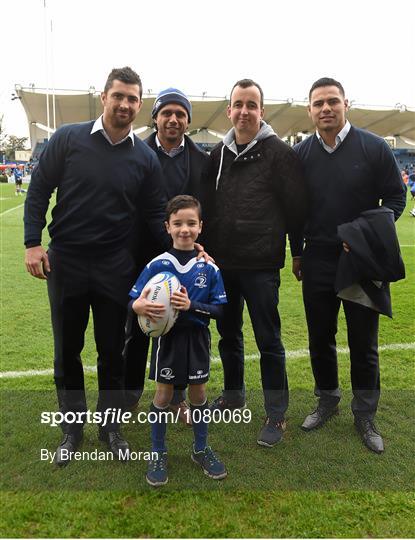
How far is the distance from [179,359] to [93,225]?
3.11ft

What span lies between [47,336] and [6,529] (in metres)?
2.92

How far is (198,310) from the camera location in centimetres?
268

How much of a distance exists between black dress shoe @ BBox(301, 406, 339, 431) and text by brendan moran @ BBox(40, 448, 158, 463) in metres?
1.13

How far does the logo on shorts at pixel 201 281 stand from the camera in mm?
2771

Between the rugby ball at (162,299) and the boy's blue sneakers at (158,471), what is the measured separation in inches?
29.4

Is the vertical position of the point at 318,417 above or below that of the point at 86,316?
below

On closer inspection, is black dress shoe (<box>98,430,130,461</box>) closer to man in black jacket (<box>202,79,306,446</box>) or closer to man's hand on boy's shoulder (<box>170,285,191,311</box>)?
man in black jacket (<box>202,79,306,446</box>)

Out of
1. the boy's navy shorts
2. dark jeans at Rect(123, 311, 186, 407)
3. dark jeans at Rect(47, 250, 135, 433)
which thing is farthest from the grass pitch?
the boy's navy shorts

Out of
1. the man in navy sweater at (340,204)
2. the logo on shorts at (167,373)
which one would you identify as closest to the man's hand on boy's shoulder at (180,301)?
the logo on shorts at (167,373)

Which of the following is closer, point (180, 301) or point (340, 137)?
point (180, 301)

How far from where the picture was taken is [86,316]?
3.05 m

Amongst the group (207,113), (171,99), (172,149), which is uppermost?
(207,113)

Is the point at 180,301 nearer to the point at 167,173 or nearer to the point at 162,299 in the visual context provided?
the point at 162,299

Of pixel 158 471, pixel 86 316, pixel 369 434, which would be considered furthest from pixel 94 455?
pixel 369 434
